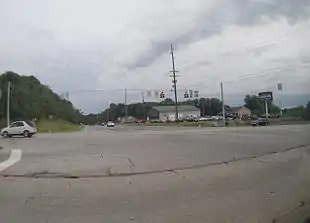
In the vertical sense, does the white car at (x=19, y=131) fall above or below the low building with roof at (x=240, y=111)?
below

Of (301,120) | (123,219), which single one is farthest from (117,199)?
(301,120)

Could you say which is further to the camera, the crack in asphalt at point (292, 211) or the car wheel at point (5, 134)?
the car wheel at point (5, 134)

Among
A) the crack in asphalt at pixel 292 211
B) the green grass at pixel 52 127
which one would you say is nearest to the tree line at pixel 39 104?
the green grass at pixel 52 127

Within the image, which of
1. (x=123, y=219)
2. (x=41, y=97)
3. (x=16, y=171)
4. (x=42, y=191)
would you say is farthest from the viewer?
(x=41, y=97)

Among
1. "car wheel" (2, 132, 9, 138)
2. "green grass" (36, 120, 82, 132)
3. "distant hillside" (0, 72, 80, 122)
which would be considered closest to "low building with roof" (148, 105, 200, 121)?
"distant hillside" (0, 72, 80, 122)

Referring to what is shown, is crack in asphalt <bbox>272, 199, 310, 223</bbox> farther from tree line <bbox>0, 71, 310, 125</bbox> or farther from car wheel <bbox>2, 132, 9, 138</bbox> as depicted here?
car wheel <bbox>2, 132, 9, 138</bbox>

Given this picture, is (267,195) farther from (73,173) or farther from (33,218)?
(73,173)

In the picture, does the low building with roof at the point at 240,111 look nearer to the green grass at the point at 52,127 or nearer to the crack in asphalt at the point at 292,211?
the green grass at the point at 52,127

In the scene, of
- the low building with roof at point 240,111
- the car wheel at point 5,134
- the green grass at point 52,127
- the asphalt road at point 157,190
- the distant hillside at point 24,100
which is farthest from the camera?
the low building with roof at point 240,111

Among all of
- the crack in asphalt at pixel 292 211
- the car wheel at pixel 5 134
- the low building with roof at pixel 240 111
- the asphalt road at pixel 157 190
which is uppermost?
the low building with roof at pixel 240 111

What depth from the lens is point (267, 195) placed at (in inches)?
386

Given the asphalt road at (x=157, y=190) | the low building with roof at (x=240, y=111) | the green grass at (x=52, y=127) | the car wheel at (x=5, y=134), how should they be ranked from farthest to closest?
1. the low building with roof at (x=240, y=111)
2. the green grass at (x=52, y=127)
3. the car wheel at (x=5, y=134)
4. the asphalt road at (x=157, y=190)

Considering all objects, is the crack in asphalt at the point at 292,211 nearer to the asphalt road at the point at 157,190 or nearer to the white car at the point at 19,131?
the asphalt road at the point at 157,190

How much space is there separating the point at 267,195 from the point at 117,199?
3.09m
